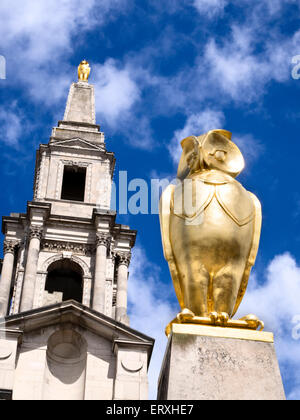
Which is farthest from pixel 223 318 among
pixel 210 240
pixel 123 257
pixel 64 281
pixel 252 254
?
pixel 123 257

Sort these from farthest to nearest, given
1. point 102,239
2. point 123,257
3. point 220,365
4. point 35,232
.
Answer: point 123,257
point 102,239
point 35,232
point 220,365

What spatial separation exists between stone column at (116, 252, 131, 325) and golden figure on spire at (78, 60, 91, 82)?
52.5ft

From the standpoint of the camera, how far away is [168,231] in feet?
28.5

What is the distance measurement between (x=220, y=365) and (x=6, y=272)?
33.7 metres

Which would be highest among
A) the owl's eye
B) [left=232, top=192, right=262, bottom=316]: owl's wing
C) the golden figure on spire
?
the golden figure on spire

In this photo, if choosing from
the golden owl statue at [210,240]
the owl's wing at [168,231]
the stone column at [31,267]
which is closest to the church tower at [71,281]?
the stone column at [31,267]

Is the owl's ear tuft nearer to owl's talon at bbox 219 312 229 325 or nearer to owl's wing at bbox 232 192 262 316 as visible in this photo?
owl's wing at bbox 232 192 262 316

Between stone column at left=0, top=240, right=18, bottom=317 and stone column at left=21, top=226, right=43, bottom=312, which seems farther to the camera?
stone column at left=0, top=240, right=18, bottom=317

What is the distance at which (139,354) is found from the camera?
23.3m

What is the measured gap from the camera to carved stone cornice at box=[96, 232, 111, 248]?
41.5 metres

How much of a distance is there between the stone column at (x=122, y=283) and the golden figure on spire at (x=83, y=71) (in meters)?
16.0

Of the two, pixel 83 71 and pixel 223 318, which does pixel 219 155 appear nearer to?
pixel 223 318

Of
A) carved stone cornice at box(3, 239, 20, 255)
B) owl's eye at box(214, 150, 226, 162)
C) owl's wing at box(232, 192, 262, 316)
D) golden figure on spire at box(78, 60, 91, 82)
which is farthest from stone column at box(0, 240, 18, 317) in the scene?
owl's wing at box(232, 192, 262, 316)
